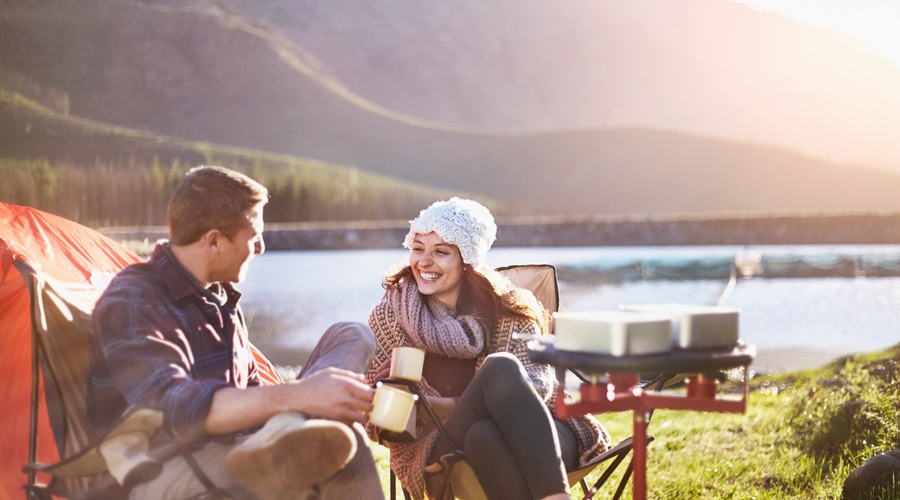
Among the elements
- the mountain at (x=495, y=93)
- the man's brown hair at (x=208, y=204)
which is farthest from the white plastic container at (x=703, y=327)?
the mountain at (x=495, y=93)

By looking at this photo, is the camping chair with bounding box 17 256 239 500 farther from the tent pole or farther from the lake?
the lake

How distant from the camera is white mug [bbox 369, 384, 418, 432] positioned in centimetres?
143

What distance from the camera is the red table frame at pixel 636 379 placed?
4.47 ft

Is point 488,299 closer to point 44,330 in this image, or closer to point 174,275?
point 174,275

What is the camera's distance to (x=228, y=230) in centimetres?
148

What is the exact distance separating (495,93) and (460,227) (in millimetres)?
86391

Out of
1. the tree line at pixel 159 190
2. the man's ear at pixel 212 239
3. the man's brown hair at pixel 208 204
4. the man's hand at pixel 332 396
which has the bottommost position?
the man's hand at pixel 332 396

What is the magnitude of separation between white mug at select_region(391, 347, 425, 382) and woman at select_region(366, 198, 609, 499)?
0.45 ft

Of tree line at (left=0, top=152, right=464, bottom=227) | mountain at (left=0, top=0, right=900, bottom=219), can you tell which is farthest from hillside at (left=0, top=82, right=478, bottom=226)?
mountain at (left=0, top=0, right=900, bottom=219)

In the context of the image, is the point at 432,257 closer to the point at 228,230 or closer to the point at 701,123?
the point at 228,230

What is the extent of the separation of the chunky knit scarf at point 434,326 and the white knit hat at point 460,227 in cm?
15

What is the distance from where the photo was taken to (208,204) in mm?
1447

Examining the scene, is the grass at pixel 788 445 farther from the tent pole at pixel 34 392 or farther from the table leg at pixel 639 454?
the tent pole at pixel 34 392

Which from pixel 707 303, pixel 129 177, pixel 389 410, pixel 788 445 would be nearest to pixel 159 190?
pixel 129 177
